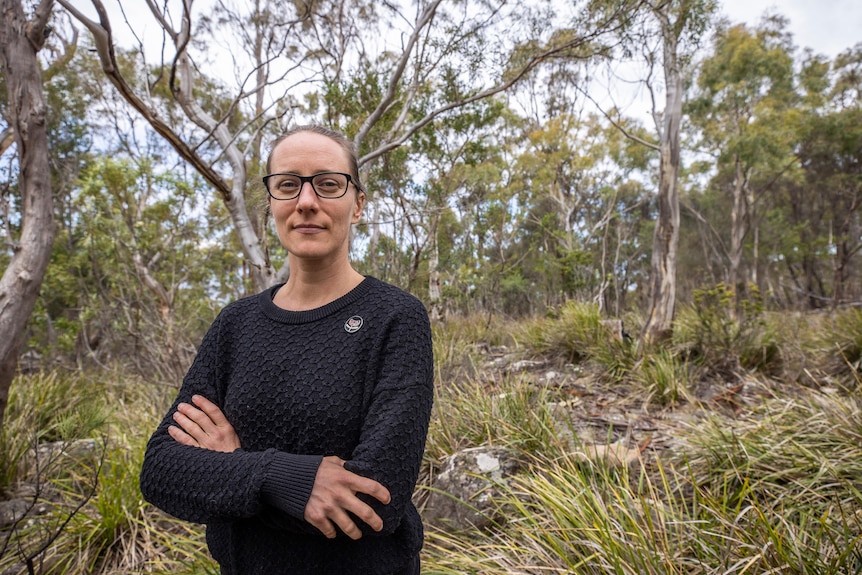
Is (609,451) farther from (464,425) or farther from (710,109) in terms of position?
(710,109)

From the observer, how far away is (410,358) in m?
1.06

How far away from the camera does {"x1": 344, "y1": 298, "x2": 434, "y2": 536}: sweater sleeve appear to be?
0.96m

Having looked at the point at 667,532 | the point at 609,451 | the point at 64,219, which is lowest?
the point at 667,532

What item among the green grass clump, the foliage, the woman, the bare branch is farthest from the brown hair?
the foliage

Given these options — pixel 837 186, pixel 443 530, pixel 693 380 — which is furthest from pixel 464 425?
pixel 837 186

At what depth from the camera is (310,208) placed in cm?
111

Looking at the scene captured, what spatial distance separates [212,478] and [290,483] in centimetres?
18

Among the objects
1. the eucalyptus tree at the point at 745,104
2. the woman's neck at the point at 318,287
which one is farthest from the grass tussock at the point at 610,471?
the eucalyptus tree at the point at 745,104

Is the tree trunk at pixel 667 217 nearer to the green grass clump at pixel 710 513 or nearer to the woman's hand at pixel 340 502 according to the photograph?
the green grass clump at pixel 710 513

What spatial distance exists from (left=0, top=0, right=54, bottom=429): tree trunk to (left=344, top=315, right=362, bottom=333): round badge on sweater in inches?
101

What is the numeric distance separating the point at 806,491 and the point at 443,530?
179 cm

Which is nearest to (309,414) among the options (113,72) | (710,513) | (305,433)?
(305,433)

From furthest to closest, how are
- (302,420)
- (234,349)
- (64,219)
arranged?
(64,219)
(234,349)
(302,420)

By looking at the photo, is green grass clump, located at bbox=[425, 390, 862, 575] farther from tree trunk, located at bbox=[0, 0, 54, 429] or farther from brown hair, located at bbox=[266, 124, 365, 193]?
tree trunk, located at bbox=[0, 0, 54, 429]
